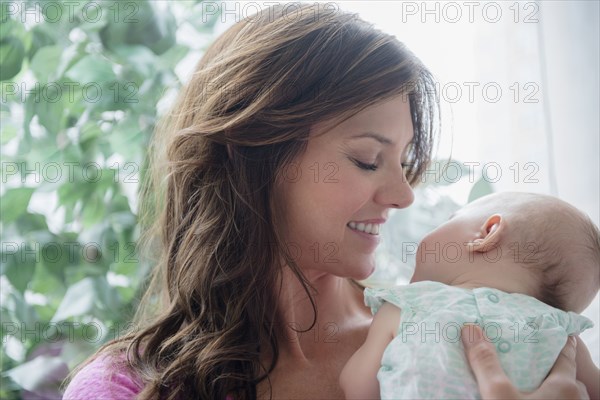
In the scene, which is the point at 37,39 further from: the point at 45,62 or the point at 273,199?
the point at 273,199

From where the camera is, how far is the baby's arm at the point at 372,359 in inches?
45.0

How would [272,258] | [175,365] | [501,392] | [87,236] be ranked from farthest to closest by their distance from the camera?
[87,236] → [272,258] → [175,365] → [501,392]

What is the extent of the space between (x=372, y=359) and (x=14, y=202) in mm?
1106

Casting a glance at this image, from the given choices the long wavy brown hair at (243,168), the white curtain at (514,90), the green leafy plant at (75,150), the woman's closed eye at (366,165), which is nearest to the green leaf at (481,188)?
the white curtain at (514,90)

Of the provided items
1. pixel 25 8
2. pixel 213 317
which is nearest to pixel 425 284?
pixel 213 317

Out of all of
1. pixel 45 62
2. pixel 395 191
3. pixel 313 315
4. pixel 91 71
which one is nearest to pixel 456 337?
pixel 395 191

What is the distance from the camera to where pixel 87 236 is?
1900 mm

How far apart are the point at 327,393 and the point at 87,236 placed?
84cm

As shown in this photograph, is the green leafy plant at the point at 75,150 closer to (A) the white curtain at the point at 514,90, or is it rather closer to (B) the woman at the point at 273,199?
(B) the woman at the point at 273,199

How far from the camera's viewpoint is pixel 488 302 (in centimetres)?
115

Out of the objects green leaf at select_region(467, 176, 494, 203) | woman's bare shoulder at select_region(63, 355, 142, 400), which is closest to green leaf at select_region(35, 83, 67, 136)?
woman's bare shoulder at select_region(63, 355, 142, 400)

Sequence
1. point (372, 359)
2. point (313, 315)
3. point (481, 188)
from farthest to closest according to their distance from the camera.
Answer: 1. point (481, 188)
2. point (313, 315)
3. point (372, 359)

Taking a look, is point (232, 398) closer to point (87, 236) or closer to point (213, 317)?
point (213, 317)

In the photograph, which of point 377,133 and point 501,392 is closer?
point 501,392
